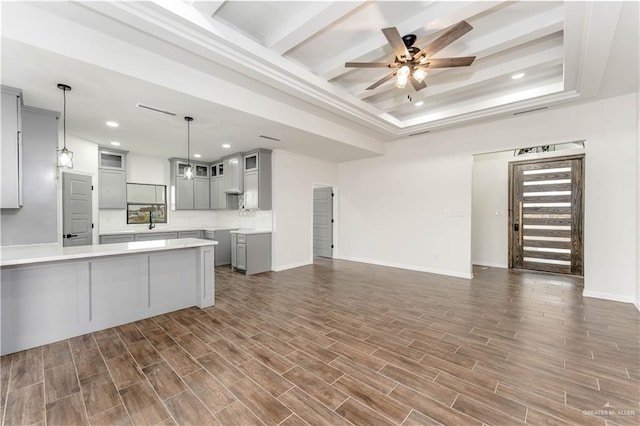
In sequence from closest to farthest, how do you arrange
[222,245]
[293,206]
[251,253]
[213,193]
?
[251,253] < [293,206] < [222,245] < [213,193]

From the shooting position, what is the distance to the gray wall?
130 inches

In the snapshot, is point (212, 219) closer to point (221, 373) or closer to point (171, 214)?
point (171, 214)

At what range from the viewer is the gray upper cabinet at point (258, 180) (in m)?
5.77

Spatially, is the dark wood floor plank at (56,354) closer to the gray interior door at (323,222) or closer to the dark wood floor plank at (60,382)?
the dark wood floor plank at (60,382)

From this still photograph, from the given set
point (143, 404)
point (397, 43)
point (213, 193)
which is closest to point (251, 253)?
point (213, 193)

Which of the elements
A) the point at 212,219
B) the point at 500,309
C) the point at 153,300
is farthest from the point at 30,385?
the point at 212,219

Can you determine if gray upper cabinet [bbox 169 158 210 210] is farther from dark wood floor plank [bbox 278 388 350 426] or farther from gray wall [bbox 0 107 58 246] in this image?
dark wood floor plank [bbox 278 388 350 426]

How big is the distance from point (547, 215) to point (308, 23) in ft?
20.7

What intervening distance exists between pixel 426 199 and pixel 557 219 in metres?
2.79

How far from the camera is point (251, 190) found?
19.6ft

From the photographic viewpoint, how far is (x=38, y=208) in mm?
3486

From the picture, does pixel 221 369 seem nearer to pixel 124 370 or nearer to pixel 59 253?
pixel 124 370

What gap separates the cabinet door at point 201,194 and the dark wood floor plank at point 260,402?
593cm

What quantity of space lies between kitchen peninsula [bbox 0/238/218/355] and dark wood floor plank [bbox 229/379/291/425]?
194 cm
